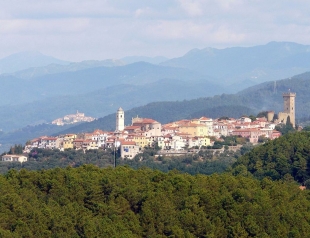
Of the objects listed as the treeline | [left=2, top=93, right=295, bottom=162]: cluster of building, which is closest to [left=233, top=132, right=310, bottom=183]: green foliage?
the treeline

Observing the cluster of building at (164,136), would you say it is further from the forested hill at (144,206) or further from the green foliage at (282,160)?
the forested hill at (144,206)

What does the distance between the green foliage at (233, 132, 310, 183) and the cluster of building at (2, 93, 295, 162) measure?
2334 centimetres

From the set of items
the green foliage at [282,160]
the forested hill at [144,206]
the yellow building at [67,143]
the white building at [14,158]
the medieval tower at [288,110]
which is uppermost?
the medieval tower at [288,110]

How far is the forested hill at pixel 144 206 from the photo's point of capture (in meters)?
27.8

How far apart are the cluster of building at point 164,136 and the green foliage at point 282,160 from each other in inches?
919

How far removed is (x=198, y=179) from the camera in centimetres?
3406

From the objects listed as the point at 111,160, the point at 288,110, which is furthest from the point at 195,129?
the point at 111,160

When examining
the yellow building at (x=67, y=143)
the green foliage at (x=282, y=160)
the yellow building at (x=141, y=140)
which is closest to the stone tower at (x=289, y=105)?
the yellow building at (x=141, y=140)

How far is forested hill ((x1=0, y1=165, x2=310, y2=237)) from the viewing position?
27750 millimetres

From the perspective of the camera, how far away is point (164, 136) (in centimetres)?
7894

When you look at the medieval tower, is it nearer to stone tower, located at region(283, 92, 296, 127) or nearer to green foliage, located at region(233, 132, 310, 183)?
stone tower, located at region(283, 92, 296, 127)

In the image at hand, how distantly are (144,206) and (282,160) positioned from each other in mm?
19950

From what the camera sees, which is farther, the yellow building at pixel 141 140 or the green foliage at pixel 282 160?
the yellow building at pixel 141 140

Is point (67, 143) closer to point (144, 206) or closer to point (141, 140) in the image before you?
point (141, 140)
